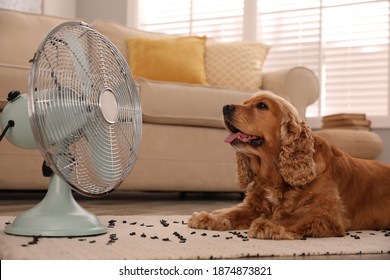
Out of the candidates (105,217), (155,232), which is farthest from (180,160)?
(155,232)

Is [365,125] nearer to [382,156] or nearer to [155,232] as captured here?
[382,156]

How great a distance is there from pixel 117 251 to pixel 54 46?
2.12 ft

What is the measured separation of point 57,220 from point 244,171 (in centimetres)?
79

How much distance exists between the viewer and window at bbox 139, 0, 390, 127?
465 cm

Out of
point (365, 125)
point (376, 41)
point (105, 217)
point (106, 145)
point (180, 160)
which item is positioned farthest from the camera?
point (376, 41)

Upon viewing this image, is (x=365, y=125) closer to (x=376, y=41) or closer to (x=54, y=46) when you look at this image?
(x=376, y=41)

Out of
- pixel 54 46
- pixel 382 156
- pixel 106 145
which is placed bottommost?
pixel 382 156

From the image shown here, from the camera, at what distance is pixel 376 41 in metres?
4.66

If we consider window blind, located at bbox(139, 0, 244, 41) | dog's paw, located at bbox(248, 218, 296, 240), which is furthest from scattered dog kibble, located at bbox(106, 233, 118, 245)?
window blind, located at bbox(139, 0, 244, 41)

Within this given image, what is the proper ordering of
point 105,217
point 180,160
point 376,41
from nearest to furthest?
point 105,217
point 180,160
point 376,41

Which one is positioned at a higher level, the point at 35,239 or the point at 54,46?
the point at 54,46

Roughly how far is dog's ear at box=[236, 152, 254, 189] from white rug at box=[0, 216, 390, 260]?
0.94 ft

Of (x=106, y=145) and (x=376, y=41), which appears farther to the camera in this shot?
(x=376, y=41)

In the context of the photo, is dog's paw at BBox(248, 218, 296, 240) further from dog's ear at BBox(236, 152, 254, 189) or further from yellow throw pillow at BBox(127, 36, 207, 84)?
yellow throw pillow at BBox(127, 36, 207, 84)
